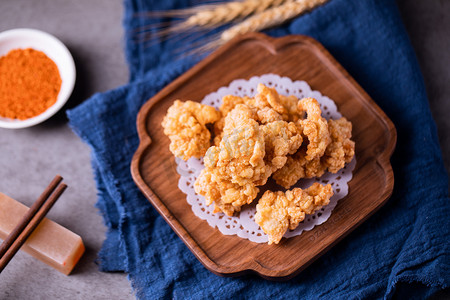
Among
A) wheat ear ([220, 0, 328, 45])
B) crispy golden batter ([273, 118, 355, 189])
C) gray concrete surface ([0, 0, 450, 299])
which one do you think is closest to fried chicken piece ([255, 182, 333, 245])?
crispy golden batter ([273, 118, 355, 189])

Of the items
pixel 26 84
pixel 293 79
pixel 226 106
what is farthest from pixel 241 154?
pixel 26 84

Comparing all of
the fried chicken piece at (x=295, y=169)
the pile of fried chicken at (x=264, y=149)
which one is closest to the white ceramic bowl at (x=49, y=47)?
the pile of fried chicken at (x=264, y=149)

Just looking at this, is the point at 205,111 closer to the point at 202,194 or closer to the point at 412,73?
the point at 202,194

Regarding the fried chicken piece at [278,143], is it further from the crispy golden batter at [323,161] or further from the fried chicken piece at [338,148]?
the fried chicken piece at [338,148]

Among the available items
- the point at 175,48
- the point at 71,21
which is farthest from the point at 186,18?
the point at 71,21

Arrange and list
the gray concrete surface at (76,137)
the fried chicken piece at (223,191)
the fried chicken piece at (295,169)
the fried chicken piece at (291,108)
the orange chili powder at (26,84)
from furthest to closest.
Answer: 1. the orange chili powder at (26,84)
2. the gray concrete surface at (76,137)
3. the fried chicken piece at (291,108)
4. the fried chicken piece at (295,169)
5. the fried chicken piece at (223,191)

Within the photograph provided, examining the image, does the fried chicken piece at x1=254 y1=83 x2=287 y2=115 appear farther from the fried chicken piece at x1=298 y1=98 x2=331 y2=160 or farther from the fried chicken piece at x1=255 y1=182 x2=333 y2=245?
the fried chicken piece at x1=255 y1=182 x2=333 y2=245

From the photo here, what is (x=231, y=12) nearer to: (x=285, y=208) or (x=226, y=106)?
(x=226, y=106)
